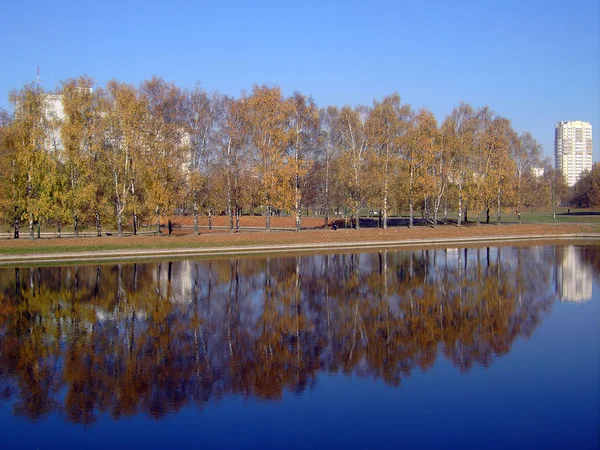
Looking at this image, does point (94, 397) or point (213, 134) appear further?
point (213, 134)

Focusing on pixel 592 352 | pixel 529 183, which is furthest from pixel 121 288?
pixel 529 183

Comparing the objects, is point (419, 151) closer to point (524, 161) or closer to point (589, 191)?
point (524, 161)

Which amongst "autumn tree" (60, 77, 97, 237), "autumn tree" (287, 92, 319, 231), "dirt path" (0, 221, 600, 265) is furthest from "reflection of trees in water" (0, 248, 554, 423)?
"autumn tree" (287, 92, 319, 231)

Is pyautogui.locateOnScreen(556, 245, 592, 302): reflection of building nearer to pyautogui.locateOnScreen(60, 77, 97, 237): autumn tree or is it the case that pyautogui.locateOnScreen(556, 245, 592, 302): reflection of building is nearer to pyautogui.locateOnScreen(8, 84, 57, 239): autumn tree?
pyautogui.locateOnScreen(60, 77, 97, 237): autumn tree

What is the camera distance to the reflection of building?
76.5 feet

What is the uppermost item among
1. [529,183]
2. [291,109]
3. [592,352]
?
[291,109]

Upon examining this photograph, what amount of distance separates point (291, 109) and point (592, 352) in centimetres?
4128

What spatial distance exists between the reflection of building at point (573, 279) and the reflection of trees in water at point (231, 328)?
878 millimetres

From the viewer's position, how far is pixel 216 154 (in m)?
54.6

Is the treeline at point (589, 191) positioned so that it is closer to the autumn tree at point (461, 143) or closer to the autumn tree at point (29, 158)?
the autumn tree at point (461, 143)

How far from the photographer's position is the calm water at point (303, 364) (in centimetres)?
1044

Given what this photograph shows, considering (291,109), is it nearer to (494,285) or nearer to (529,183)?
(494,285)

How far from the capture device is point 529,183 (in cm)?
8031

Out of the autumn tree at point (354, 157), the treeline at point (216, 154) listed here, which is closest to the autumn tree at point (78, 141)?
the treeline at point (216, 154)
